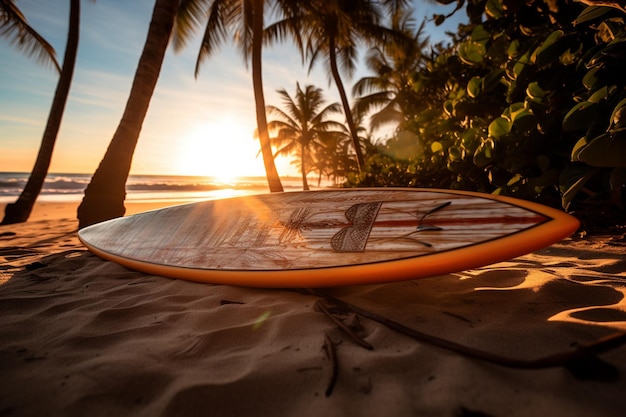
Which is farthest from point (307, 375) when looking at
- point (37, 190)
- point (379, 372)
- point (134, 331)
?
point (37, 190)

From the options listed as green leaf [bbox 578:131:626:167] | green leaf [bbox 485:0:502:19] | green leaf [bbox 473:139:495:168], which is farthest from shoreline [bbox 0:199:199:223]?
green leaf [bbox 578:131:626:167]

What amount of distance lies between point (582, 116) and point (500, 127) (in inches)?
20.1

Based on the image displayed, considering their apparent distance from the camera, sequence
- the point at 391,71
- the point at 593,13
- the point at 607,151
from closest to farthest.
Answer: the point at 607,151 < the point at 593,13 < the point at 391,71

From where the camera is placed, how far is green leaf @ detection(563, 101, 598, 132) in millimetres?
1225

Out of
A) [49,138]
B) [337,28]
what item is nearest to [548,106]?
[49,138]

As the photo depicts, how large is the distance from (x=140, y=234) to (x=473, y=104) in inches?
107

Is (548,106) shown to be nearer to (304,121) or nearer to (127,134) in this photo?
(127,134)

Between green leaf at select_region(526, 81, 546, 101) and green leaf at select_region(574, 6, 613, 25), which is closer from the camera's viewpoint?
green leaf at select_region(574, 6, 613, 25)

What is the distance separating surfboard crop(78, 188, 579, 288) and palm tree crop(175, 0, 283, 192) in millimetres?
4314

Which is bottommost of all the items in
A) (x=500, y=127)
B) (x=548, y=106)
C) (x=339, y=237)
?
(x=339, y=237)

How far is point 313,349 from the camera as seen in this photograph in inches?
34.0

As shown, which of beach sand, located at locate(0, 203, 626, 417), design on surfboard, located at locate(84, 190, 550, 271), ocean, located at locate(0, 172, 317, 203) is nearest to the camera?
beach sand, located at locate(0, 203, 626, 417)

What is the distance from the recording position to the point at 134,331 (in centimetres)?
101

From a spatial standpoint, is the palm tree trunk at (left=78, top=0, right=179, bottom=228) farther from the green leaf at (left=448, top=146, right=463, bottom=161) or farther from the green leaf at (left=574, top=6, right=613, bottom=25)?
the green leaf at (left=574, top=6, right=613, bottom=25)
